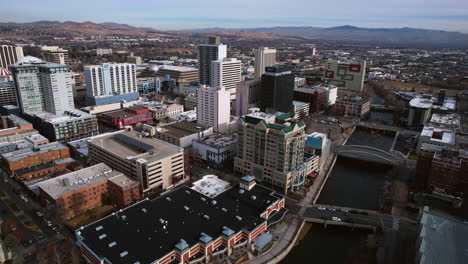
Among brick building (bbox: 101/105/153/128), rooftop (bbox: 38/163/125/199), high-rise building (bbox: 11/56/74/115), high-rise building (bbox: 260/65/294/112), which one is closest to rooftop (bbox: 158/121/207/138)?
brick building (bbox: 101/105/153/128)

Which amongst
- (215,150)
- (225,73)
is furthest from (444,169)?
(225,73)

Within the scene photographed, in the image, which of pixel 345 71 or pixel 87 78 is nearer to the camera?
pixel 87 78

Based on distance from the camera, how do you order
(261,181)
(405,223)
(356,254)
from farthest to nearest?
(261,181)
(405,223)
(356,254)

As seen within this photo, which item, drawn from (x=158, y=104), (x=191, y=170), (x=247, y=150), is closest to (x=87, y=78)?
(x=158, y=104)

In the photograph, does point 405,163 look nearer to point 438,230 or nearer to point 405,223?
point 405,223

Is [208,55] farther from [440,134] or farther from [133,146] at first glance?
[440,134]

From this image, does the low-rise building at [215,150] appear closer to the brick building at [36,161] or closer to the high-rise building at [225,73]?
the brick building at [36,161]

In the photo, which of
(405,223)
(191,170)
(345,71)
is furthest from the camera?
(345,71)

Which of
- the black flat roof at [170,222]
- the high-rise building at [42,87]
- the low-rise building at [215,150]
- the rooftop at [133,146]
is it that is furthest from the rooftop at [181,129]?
the high-rise building at [42,87]
